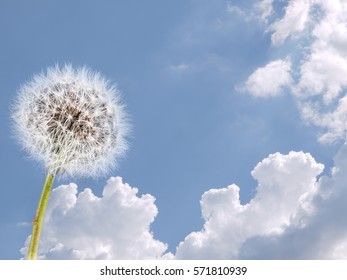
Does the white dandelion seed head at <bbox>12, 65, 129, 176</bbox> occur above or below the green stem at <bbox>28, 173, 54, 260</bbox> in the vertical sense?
above

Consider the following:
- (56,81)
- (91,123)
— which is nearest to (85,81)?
(56,81)

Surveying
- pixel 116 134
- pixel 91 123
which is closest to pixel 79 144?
pixel 91 123

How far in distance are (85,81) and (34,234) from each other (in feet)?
13.9

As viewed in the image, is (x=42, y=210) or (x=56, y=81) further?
(x=56, y=81)

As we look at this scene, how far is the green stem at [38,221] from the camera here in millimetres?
6824

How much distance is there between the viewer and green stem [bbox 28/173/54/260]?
682 cm

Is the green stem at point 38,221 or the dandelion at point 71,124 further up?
the dandelion at point 71,124

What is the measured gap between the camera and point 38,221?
719 cm
